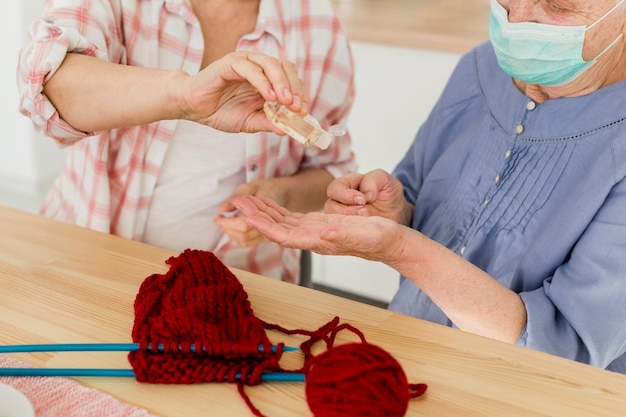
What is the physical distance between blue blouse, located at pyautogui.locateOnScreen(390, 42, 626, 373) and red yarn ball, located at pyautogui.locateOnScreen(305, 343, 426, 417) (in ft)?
1.41

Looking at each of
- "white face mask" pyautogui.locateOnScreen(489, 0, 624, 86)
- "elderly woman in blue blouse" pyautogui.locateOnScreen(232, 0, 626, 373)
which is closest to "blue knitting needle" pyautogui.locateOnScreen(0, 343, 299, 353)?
"elderly woman in blue blouse" pyautogui.locateOnScreen(232, 0, 626, 373)

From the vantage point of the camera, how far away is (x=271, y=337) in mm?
842

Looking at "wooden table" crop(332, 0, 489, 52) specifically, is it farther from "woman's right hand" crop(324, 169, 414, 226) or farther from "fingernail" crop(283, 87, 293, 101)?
"fingernail" crop(283, 87, 293, 101)

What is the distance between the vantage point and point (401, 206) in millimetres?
1276

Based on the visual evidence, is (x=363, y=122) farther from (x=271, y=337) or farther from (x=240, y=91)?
(x=271, y=337)

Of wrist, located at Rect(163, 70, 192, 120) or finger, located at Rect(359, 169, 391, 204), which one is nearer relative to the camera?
wrist, located at Rect(163, 70, 192, 120)

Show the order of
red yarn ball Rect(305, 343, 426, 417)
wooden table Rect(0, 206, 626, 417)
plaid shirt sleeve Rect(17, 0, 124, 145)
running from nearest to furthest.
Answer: red yarn ball Rect(305, 343, 426, 417)
wooden table Rect(0, 206, 626, 417)
plaid shirt sleeve Rect(17, 0, 124, 145)

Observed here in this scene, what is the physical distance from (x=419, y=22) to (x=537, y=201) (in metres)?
1.51

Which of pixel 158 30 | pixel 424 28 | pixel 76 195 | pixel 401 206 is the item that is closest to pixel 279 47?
pixel 158 30

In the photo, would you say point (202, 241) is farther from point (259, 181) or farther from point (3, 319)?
point (3, 319)

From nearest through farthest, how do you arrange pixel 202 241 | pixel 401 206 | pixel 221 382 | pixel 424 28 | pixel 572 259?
pixel 221 382 → pixel 572 259 → pixel 401 206 → pixel 202 241 → pixel 424 28

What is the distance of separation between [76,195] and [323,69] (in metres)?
0.55

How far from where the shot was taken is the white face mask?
3.46 feet

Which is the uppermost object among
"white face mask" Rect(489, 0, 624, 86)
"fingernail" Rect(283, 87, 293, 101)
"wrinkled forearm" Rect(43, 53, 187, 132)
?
"white face mask" Rect(489, 0, 624, 86)
